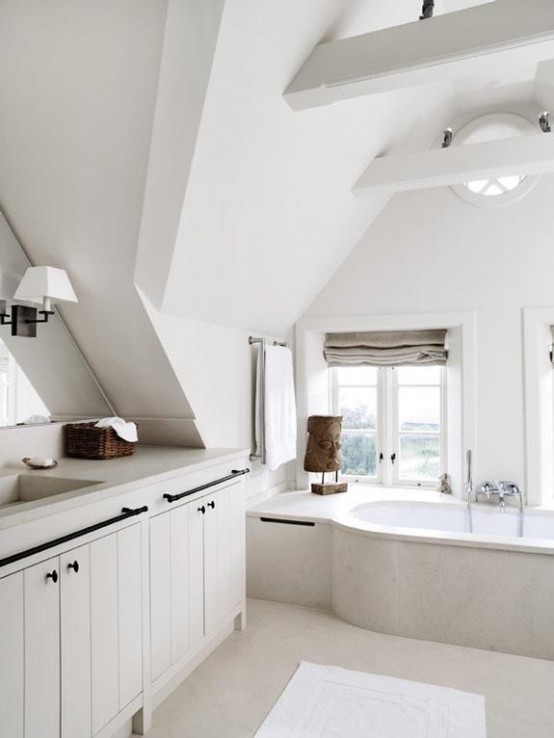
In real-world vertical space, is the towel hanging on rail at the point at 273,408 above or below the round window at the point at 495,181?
below

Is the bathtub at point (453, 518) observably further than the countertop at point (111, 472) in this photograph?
Yes

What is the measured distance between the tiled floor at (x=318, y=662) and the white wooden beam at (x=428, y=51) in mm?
2391

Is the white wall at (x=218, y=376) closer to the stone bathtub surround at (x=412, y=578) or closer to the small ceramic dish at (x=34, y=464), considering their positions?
the stone bathtub surround at (x=412, y=578)

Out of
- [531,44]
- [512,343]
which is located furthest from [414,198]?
[531,44]

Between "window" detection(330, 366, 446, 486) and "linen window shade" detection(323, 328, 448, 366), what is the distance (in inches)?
6.5

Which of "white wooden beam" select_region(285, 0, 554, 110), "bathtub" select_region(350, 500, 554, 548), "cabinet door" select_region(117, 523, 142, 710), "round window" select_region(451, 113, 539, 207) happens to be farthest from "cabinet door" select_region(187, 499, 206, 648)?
"round window" select_region(451, 113, 539, 207)

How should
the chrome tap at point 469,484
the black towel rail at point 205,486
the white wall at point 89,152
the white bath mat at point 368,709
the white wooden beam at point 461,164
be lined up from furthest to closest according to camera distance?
1. the chrome tap at point 469,484
2. the white wooden beam at point 461,164
3. the black towel rail at point 205,486
4. the white bath mat at point 368,709
5. the white wall at point 89,152

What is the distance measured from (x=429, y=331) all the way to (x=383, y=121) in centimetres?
155

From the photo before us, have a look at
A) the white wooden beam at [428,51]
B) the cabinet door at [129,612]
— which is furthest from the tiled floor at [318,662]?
the white wooden beam at [428,51]

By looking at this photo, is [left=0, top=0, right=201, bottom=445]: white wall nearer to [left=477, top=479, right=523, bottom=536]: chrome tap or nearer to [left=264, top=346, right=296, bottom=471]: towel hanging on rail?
[left=264, top=346, right=296, bottom=471]: towel hanging on rail

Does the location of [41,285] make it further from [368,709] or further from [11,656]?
[368,709]

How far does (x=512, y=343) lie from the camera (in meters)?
3.52

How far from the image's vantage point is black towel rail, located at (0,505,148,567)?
4.72 ft

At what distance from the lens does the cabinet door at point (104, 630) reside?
5.65ft
